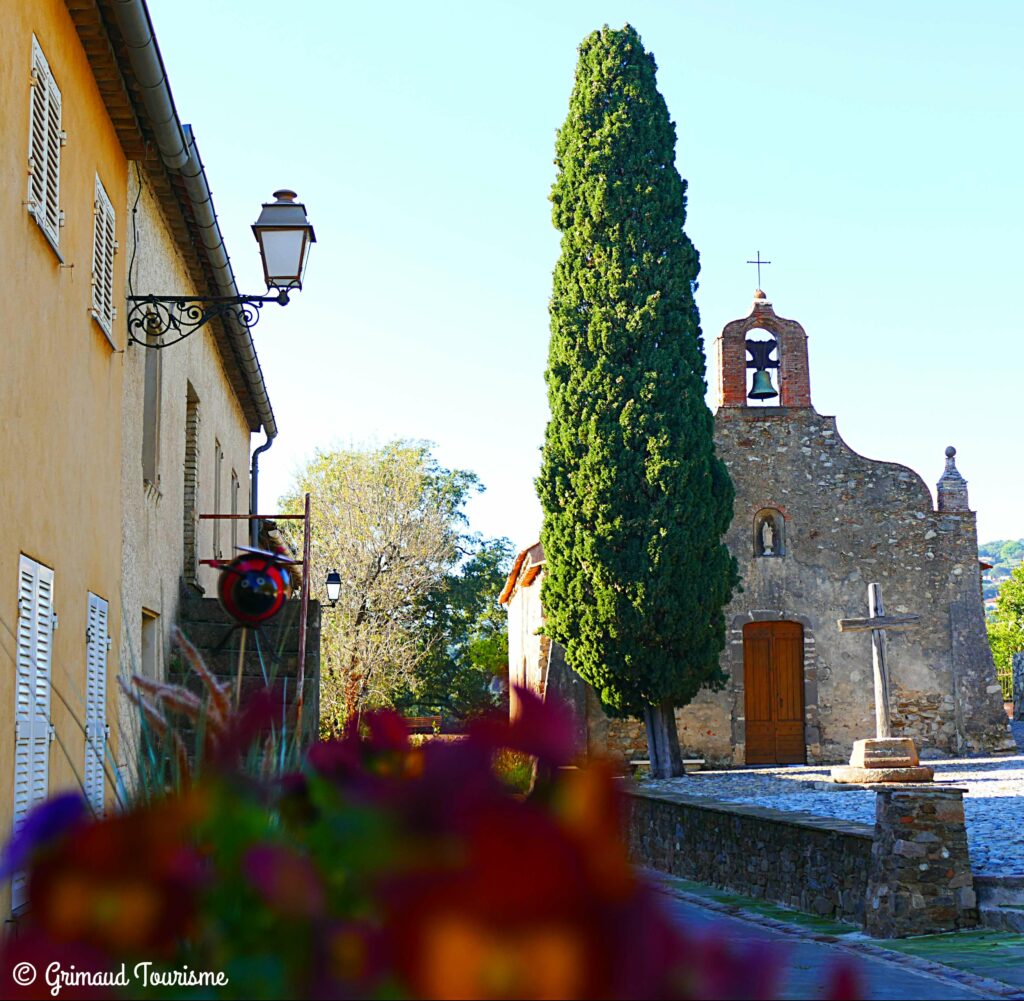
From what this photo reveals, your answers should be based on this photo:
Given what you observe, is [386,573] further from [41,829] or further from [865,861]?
[41,829]

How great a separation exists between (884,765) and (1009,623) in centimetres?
5146

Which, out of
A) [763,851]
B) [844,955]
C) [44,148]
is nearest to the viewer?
[844,955]

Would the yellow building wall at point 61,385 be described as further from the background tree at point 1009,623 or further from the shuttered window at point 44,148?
the background tree at point 1009,623

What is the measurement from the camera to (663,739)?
2075 cm

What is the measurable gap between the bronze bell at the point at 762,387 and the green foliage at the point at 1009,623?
4042 cm

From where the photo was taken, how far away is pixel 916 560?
78.0 feet

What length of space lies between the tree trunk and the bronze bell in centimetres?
598

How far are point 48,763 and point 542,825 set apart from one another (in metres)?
6.97

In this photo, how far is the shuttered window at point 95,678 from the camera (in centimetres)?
829

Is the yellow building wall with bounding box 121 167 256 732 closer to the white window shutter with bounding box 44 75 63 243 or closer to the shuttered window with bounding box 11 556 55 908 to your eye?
the shuttered window with bounding box 11 556 55 908

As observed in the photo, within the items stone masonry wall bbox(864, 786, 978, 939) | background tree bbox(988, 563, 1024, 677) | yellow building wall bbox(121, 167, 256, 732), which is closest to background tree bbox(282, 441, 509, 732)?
yellow building wall bbox(121, 167, 256, 732)

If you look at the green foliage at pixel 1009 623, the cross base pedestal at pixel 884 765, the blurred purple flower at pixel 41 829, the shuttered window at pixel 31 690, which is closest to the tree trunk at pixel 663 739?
the cross base pedestal at pixel 884 765

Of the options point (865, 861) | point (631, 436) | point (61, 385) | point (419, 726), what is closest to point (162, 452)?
point (61, 385)

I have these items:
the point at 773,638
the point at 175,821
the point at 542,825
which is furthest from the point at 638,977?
the point at 773,638
